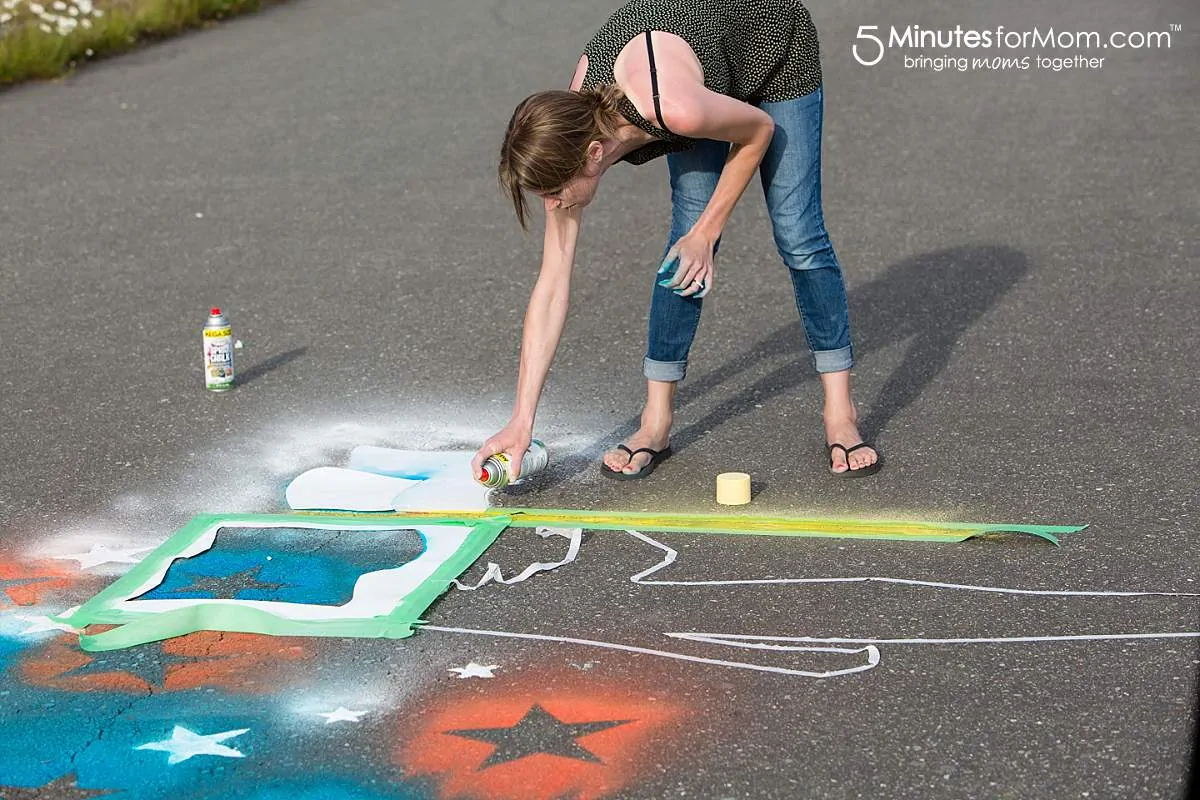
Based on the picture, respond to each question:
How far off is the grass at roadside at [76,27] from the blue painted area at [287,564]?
7.38m

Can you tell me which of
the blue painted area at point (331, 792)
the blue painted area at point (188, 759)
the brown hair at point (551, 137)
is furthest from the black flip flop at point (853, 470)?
the blue painted area at point (331, 792)

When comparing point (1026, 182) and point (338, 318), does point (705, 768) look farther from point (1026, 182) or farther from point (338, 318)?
point (1026, 182)

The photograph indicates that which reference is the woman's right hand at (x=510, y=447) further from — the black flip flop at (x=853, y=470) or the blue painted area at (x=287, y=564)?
the black flip flop at (x=853, y=470)

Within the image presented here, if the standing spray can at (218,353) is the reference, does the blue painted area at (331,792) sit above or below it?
below

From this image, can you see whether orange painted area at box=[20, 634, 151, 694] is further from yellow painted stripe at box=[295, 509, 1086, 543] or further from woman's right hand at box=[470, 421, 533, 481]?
woman's right hand at box=[470, 421, 533, 481]

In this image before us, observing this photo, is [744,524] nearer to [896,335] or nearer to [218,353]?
[896,335]

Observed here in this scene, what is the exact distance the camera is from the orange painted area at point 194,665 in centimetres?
336

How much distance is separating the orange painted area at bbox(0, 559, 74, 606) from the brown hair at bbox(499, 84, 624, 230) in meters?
1.49

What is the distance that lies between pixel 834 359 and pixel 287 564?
67.0 inches

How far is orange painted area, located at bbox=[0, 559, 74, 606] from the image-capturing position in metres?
3.83

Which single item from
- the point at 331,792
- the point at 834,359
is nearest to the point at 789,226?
the point at 834,359

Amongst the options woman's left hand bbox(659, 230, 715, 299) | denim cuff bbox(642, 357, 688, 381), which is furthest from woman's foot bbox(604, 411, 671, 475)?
woman's left hand bbox(659, 230, 715, 299)

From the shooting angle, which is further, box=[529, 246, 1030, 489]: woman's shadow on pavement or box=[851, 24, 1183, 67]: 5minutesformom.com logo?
box=[851, 24, 1183, 67]: 5minutesformom.com logo

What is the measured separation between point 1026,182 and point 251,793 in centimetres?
599
